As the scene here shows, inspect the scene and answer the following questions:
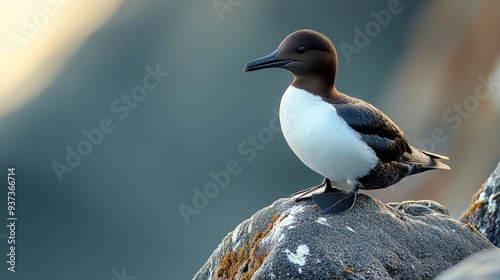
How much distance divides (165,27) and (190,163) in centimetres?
289

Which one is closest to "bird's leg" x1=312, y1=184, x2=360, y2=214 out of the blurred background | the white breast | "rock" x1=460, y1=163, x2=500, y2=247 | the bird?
the bird

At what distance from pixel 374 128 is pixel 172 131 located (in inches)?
Result: 263

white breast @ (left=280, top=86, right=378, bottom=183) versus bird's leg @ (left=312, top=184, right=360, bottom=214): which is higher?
white breast @ (left=280, top=86, right=378, bottom=183)

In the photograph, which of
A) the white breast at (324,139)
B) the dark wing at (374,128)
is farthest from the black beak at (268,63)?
the dark wing at (374,128)

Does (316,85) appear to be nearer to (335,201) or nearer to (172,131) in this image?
(335,201)

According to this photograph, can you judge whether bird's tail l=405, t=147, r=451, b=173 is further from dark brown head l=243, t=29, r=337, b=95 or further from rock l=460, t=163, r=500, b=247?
dark brown head l=243, t=29, r=337, b=95

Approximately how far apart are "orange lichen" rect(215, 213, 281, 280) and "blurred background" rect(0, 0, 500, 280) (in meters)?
5.74

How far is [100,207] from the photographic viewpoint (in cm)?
1146

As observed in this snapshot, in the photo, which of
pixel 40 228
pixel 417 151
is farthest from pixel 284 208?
pixel 40 228

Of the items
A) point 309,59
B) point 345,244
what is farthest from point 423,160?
point 345,244

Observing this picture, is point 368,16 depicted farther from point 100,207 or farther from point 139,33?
point 100,207

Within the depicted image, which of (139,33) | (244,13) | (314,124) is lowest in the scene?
(314,124)

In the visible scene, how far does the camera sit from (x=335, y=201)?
5.58 metres

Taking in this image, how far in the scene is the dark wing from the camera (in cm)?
564
